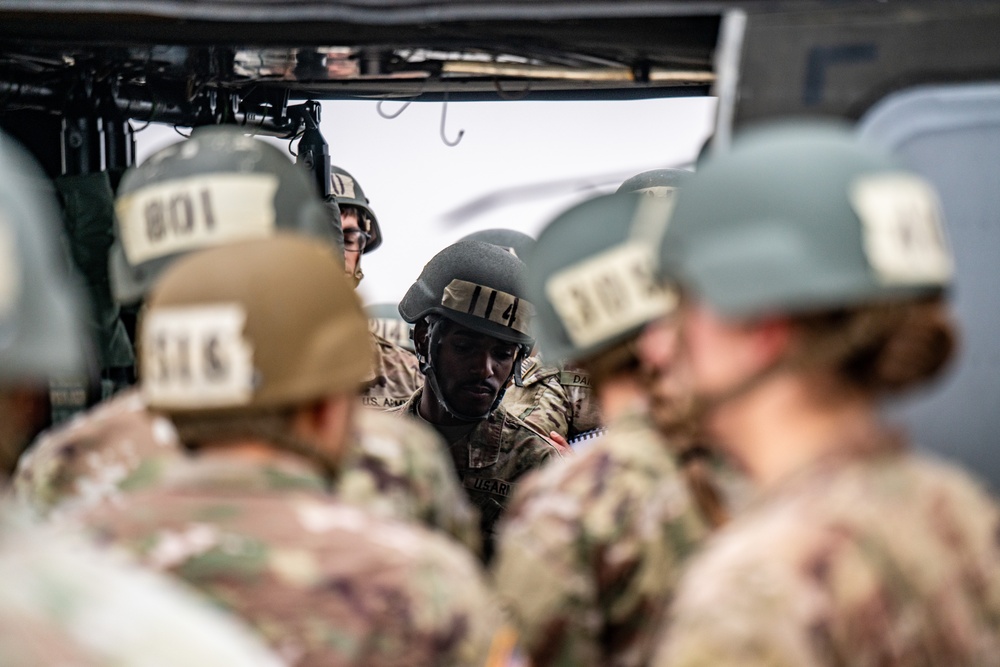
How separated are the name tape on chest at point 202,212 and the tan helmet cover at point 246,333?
2.92 feet

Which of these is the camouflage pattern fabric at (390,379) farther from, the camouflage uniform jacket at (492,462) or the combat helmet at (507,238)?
the camouflage uniform jacket at (492,462)

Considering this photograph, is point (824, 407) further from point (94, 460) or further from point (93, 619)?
point (94, 460)

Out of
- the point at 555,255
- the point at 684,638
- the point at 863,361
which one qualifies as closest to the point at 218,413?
the point at 684,638

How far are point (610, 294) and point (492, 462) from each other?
2.51 meters

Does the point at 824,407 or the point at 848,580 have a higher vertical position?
the point at 824,407

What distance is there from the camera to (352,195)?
7.92m

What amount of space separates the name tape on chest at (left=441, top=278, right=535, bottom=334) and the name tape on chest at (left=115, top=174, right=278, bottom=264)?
2225 mm

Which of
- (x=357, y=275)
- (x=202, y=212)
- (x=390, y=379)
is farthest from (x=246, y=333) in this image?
(x=357, y=275)

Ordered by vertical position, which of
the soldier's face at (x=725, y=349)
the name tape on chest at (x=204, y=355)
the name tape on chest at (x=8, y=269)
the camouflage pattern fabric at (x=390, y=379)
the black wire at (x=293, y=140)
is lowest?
the camouflage pattern fabric at (x=390, y=379)

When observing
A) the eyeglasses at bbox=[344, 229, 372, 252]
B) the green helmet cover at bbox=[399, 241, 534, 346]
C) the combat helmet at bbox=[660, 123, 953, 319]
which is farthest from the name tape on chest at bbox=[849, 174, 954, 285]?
the eyeglasses at bbox=[344, 229, 372, 252]

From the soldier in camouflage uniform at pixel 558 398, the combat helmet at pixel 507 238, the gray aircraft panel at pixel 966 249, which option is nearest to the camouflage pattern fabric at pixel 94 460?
the gray aircraft panel at pixel 966 249

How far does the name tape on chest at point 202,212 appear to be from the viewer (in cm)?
294

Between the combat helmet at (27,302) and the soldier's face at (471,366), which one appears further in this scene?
the soldier's face at (471,366)

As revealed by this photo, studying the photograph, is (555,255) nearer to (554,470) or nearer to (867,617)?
(554,470)
